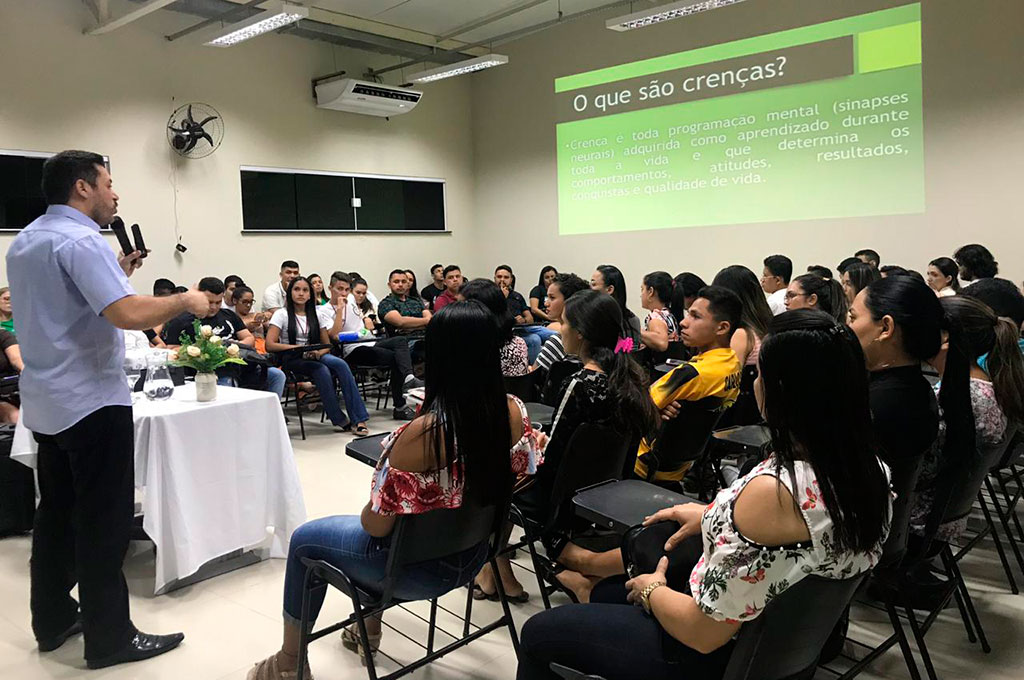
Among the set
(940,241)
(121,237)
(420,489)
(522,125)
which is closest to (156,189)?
(522,125)

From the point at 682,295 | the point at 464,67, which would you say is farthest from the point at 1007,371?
the point at 464,67

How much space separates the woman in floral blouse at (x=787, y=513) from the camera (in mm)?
1271

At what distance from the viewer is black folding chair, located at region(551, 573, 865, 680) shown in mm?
1295

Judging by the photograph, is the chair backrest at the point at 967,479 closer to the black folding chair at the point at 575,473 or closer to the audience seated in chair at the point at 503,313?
the black folding chair at the point at 575,473

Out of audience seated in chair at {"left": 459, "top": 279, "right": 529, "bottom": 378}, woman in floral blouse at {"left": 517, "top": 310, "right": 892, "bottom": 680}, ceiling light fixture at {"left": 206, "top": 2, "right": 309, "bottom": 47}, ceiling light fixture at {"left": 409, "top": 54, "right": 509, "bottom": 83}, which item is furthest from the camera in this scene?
ceiling light fixture at {"left": 409, "top": 54, "right": 509, "bottom": 83}

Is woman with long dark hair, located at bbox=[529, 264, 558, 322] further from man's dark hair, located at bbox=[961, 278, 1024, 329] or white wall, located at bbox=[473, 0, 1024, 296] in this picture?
man's dark hair, located at bbox=[961, 278, 1024, 329]

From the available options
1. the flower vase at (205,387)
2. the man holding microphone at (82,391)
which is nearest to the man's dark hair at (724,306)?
the man holding microphone at (82,391)

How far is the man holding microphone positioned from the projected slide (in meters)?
6.31

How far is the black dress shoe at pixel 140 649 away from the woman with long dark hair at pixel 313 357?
3.14 metres

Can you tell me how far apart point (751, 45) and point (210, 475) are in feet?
21.7

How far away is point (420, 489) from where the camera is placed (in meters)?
1.82

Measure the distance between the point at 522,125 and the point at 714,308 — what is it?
23.1 feet

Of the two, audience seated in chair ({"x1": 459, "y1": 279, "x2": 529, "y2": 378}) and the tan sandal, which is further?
audience seated in chair ({"x1": 459, "y1": 279, "x2": 529, "y2": 378})

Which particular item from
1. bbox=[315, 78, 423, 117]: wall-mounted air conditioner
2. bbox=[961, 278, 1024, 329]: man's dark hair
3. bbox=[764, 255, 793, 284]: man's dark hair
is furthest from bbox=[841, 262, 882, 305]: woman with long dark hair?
bbox=[315, 78, 423, 117]: wall-mounted air conditioner
